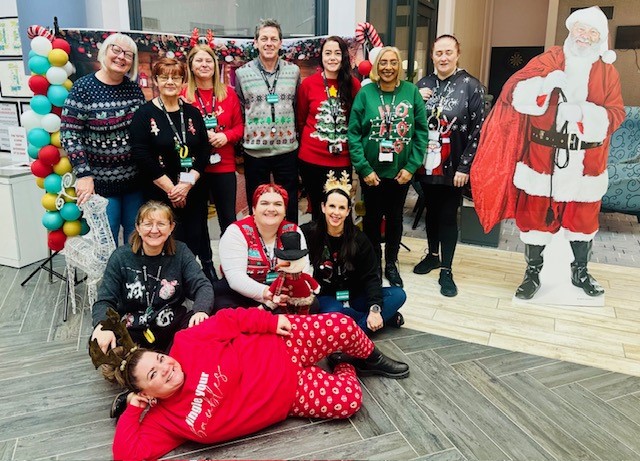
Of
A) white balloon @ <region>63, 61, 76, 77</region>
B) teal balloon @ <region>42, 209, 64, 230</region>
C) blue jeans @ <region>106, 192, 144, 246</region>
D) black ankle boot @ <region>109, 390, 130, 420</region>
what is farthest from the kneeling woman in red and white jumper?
white balloon @ <region>63, 61, 76, 77</region>

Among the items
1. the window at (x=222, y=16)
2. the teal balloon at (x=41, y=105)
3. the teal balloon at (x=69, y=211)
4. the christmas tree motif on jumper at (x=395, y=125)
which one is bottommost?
the teal balloon at (x=69, y=211)

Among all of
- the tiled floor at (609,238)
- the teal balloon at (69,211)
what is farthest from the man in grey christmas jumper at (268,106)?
the tiled floor at (609,238)

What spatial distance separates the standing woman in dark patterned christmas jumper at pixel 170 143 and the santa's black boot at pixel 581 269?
7.41 ft

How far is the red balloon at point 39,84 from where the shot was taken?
2930 mm

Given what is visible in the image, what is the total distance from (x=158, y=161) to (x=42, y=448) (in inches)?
57.2

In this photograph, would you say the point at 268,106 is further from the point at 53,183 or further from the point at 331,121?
the point at 53,183

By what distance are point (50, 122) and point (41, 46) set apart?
0.41 m

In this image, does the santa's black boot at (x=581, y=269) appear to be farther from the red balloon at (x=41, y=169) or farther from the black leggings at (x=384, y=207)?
the red balloon at (x=41, y=169)

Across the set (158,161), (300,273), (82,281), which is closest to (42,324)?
(82,281)

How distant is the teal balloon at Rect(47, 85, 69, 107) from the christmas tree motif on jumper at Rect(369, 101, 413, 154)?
1716 mm

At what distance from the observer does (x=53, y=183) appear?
3039mm

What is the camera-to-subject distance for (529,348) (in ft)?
9.03

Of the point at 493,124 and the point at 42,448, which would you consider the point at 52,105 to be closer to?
the point at 42,448

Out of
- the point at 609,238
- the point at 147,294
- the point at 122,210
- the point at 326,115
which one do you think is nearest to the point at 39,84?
the point at 122,210
